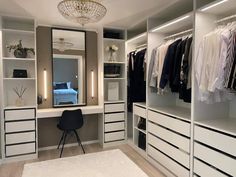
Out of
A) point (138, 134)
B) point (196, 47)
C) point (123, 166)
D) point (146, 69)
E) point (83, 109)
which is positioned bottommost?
point (123, 166)

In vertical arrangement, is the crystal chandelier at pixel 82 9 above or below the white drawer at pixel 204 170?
above

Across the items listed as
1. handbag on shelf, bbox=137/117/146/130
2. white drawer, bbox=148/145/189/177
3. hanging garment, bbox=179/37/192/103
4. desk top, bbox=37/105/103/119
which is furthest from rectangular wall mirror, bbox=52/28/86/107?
hanging garment, bbox=179/37/192/103

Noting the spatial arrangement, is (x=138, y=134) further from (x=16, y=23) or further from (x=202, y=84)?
(x=16, y=23)

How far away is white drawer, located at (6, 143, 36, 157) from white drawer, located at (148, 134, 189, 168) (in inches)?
75.5

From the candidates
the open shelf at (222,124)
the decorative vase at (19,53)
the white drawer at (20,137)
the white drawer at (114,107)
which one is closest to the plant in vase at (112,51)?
the white drawer at (114,107)

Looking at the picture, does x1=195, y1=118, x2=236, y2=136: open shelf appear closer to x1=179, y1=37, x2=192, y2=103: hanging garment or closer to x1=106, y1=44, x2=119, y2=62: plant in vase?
x1=179, y1=37, x2=192, y2=103: hanging garment

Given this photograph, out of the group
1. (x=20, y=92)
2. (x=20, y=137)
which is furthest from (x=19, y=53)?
(x=20, y=137)

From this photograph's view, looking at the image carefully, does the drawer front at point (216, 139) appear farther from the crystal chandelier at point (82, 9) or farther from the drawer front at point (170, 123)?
the crystal chandelier at point (82, 9)

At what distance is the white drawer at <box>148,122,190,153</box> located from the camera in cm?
223

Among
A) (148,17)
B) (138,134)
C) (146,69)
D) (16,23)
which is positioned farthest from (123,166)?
(16,23)

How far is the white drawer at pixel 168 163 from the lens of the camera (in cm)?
230

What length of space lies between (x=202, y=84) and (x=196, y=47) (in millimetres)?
421

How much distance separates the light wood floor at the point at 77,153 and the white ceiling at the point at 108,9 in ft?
7.56

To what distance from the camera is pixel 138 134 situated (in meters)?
3.57
